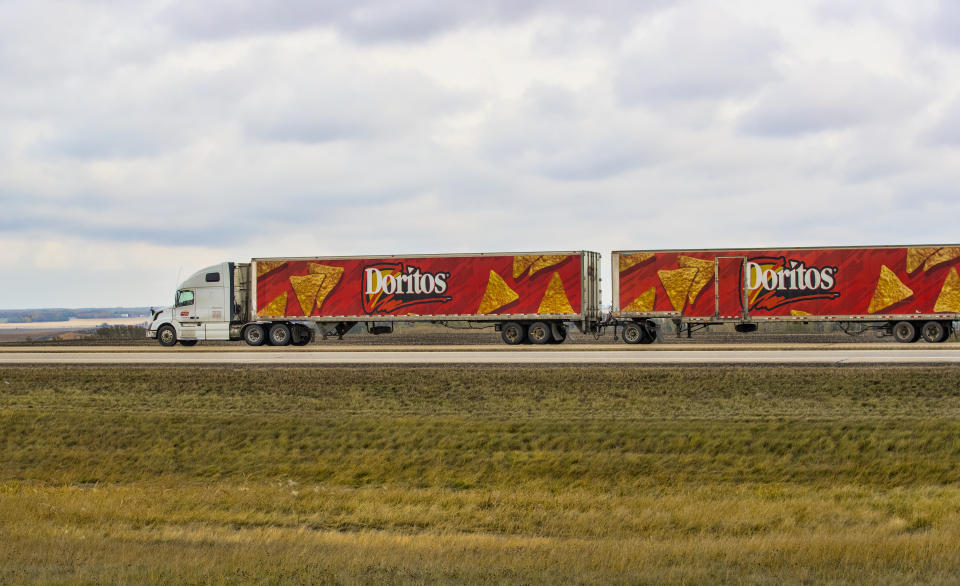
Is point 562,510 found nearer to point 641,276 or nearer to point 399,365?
point 399,365

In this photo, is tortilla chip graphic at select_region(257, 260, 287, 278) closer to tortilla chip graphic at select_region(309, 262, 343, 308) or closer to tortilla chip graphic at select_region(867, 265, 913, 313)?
tortilla chip graphic at select_region(309, 262, 343, 308)

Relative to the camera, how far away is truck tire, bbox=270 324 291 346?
43237 millimetres

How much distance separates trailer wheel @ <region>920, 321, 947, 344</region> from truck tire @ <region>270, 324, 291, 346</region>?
26.8 metres

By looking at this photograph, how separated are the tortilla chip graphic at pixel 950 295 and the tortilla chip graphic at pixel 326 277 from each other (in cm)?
2449

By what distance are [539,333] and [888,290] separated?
14.0 meters

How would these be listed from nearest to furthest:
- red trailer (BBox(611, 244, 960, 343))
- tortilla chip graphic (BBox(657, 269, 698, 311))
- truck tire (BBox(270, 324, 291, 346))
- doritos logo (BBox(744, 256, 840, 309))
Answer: red trailer (BBox(611, 244, 960, 343)) < doritos logo (BBox(744, 256, 840, 309)) < tortilla chip graphic (BBox(657, 269, 698, 311)) < truck tire (BBox(270, 324, 291, 346))

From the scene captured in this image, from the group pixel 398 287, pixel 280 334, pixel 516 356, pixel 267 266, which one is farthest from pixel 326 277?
pixel 516 356

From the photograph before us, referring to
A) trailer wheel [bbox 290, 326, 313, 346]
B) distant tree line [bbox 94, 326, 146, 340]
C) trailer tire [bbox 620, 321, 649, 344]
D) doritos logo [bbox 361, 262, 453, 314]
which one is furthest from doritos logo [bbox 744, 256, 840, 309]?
distant tree line [bbox 94, 326, 146, 340]

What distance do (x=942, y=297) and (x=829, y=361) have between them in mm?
10851

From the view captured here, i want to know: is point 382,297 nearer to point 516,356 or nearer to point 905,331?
point 516,356

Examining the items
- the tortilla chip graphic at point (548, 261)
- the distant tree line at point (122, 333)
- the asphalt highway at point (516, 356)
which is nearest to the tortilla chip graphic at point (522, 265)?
the tortilla chip graphic at point (548, 261)

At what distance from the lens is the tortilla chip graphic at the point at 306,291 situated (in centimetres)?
4269

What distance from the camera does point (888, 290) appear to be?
124 ft

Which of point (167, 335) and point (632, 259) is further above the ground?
point (632, 259)
